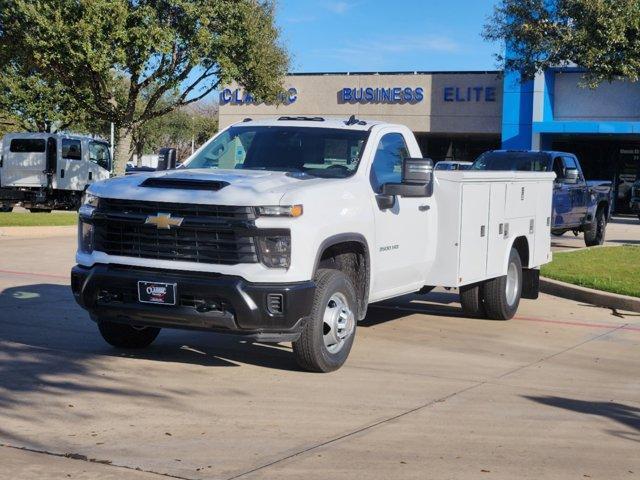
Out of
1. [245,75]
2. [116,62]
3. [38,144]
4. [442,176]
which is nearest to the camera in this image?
[442,176]

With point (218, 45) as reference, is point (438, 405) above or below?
below

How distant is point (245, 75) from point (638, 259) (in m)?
16.3


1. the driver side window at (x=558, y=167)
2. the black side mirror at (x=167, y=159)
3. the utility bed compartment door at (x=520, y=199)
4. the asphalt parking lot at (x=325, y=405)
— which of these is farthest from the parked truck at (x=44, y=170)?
the black side mirror at (x=167, y=159)

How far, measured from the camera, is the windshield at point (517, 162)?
1917cm

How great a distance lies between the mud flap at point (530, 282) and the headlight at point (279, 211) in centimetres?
540

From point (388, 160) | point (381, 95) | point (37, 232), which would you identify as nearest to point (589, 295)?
point (388, 160)

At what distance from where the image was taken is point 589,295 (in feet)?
42.7

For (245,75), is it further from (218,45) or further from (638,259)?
(638,259)

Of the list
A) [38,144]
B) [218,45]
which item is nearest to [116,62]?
[218,45]

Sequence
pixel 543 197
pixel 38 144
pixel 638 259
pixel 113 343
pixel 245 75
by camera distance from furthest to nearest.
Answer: pixel 38 144, pixel 245 75, pixel 638 259, pixel 543 197, pixel 113 343

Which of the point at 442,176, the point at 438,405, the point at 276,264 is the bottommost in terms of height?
the point at 438,405

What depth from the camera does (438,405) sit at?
705 cm

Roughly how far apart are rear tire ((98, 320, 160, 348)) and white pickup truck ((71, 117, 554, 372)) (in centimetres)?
1

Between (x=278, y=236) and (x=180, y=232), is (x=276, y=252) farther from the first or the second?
(x=180, y=232)
